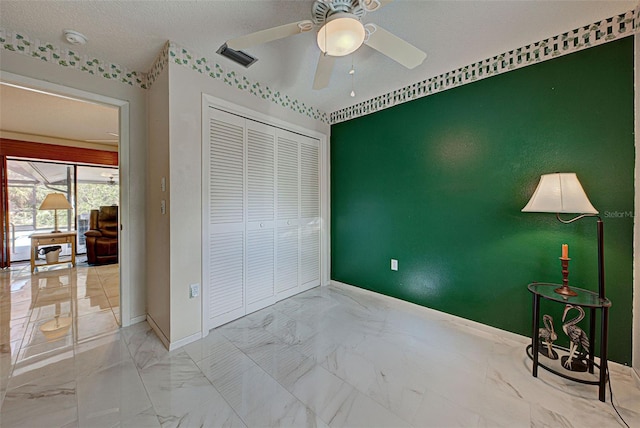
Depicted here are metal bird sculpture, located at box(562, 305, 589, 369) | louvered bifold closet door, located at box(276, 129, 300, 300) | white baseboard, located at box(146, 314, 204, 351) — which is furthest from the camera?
louvered bifold closet door, located at box(276, 129, 300, 300)

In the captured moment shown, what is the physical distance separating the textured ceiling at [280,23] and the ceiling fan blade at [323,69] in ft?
1.06

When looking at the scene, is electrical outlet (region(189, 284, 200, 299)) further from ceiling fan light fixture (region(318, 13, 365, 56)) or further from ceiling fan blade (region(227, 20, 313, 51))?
ceiling fan light fixture (region(318, 13, 365, 56))

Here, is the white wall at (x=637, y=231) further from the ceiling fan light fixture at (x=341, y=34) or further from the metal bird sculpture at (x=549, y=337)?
the ceiling fan light fixture at (x=341, y=34)

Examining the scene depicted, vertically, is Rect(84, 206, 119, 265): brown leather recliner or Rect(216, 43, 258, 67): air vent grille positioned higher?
Rect(216, 43, 258, 67): air vent grille

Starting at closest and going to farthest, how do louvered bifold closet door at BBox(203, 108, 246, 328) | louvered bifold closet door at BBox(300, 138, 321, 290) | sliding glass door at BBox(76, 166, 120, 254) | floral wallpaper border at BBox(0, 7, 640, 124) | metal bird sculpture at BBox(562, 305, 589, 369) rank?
metal bird sculpture at BBox(562, 305, 589, 369) < floral wallpaper border at BBox(0, 7, 640, 124) < louvered bifold closet door at BBox(203, 108, 246, 328) < louvered bifold closet door at BBox(300, 138, 321, 290) < sliding glass door at BBox(76, 166, 120, 254)

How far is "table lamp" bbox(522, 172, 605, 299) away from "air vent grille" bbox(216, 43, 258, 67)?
7.97 feet

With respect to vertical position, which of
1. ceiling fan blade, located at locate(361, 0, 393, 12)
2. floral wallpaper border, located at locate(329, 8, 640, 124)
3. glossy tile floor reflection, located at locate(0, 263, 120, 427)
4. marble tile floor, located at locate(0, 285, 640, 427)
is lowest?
marble tile floor, located at locate(0, 285, 640, 427)

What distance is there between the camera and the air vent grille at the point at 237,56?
200 cm

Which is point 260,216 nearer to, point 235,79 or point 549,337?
point 235,79

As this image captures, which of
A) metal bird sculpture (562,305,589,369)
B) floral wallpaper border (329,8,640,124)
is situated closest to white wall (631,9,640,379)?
floral wallpaper border (329,8,640,124)

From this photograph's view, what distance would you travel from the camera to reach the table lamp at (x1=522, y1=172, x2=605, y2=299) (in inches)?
60.4

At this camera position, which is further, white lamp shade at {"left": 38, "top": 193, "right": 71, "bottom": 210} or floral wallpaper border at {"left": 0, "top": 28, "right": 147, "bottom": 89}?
white lamp shade at {"left": 38, "top": 193, "right": 71, "bottom": 210}

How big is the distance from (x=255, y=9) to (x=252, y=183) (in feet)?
4.73

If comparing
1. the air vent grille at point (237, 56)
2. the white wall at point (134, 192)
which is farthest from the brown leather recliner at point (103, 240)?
the air vent grille at point (237, 56)
